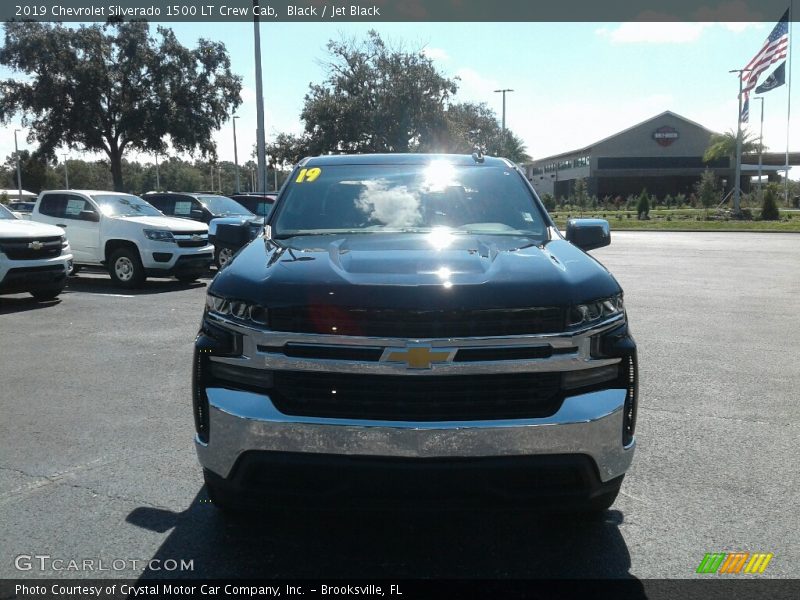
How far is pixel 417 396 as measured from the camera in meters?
2.88

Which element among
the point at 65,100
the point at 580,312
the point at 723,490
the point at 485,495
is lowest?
the point at 723,490

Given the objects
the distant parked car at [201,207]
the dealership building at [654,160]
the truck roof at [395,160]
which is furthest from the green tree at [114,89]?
the dealership building at [654,160]

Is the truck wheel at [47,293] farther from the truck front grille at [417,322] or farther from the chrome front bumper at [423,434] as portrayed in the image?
the truck front grille at [417,322]

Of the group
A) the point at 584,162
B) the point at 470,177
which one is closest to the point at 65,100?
the point at 470,177

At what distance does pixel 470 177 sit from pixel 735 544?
258 cm

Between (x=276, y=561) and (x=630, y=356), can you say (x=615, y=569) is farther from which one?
(x=276, y=561)

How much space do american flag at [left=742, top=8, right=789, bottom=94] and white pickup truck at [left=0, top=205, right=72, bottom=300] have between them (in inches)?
1297

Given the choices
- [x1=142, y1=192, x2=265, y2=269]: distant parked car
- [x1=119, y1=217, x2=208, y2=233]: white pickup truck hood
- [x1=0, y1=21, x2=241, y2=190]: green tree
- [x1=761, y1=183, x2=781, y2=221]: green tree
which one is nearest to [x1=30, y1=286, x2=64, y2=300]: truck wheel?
[x1=119, y1=217, x2=208, y2=233]: white pickup truck hood

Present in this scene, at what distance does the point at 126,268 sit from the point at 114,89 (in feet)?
74.6

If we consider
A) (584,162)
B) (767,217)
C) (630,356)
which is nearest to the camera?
(630,356)

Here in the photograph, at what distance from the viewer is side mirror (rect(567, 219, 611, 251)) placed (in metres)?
4.55

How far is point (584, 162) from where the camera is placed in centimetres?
8344

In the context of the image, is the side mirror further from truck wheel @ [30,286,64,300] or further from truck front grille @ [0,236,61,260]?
truck wheel @ [30,286,64,300]

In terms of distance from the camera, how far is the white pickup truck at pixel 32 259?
10805 millimetres
